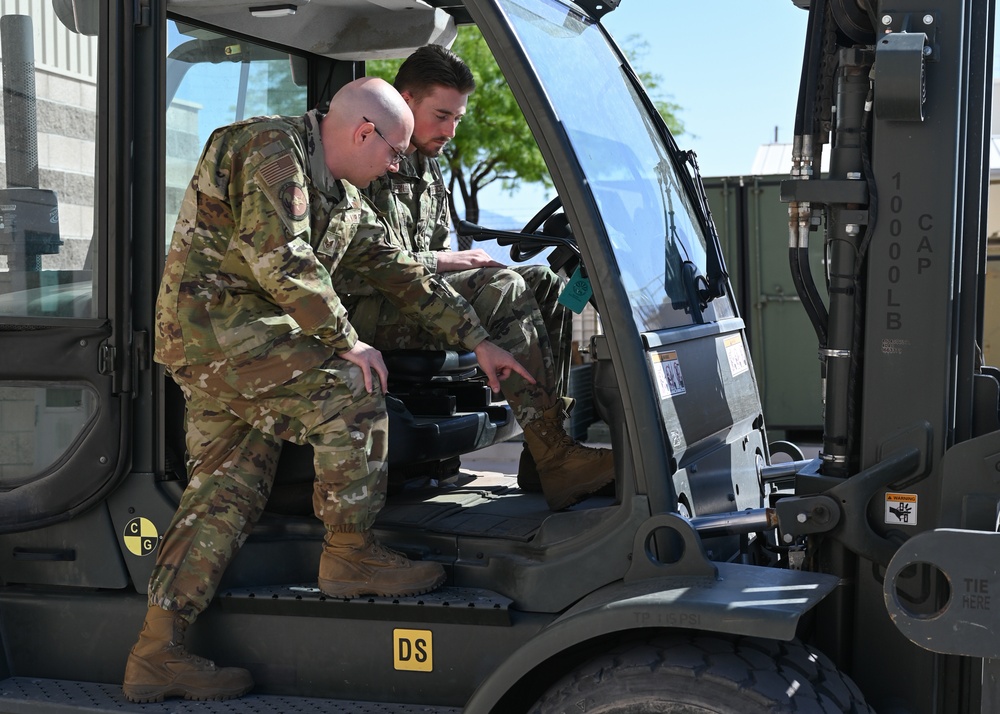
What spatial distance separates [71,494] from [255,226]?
972 millimetres

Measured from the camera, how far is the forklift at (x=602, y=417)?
2588 millimetres

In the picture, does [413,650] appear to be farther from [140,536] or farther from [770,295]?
[770,295]

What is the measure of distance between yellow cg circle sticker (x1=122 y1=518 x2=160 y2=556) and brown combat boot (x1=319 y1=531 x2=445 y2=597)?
1.71ft

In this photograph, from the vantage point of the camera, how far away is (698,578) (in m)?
2.64

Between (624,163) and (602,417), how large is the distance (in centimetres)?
77

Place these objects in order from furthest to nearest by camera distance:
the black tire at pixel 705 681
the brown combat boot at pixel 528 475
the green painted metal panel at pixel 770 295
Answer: the green painted metal panel at pixel 770 295
the brown combat boot at pixel 528 475
the black tire at pixel 705 681

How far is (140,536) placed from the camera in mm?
3246

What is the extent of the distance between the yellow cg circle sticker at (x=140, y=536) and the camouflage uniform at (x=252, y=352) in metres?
0.11

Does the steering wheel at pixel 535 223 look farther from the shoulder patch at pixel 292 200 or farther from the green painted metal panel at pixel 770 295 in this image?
the green painted metal panel at pixel 770 295

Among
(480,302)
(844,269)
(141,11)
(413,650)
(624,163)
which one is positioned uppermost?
(141,11)

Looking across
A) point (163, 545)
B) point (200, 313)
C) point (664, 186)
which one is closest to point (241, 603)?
point (163, 545)

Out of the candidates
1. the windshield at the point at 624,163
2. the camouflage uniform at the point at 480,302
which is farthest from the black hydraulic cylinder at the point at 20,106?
the windshield at the point at 624,163

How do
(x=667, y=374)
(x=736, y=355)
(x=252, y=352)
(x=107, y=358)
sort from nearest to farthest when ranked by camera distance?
(x=667, y=374), (x=252, y=352), (x=107, y=358), (x=736, y=355)

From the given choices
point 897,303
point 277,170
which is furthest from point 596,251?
point 277,170
